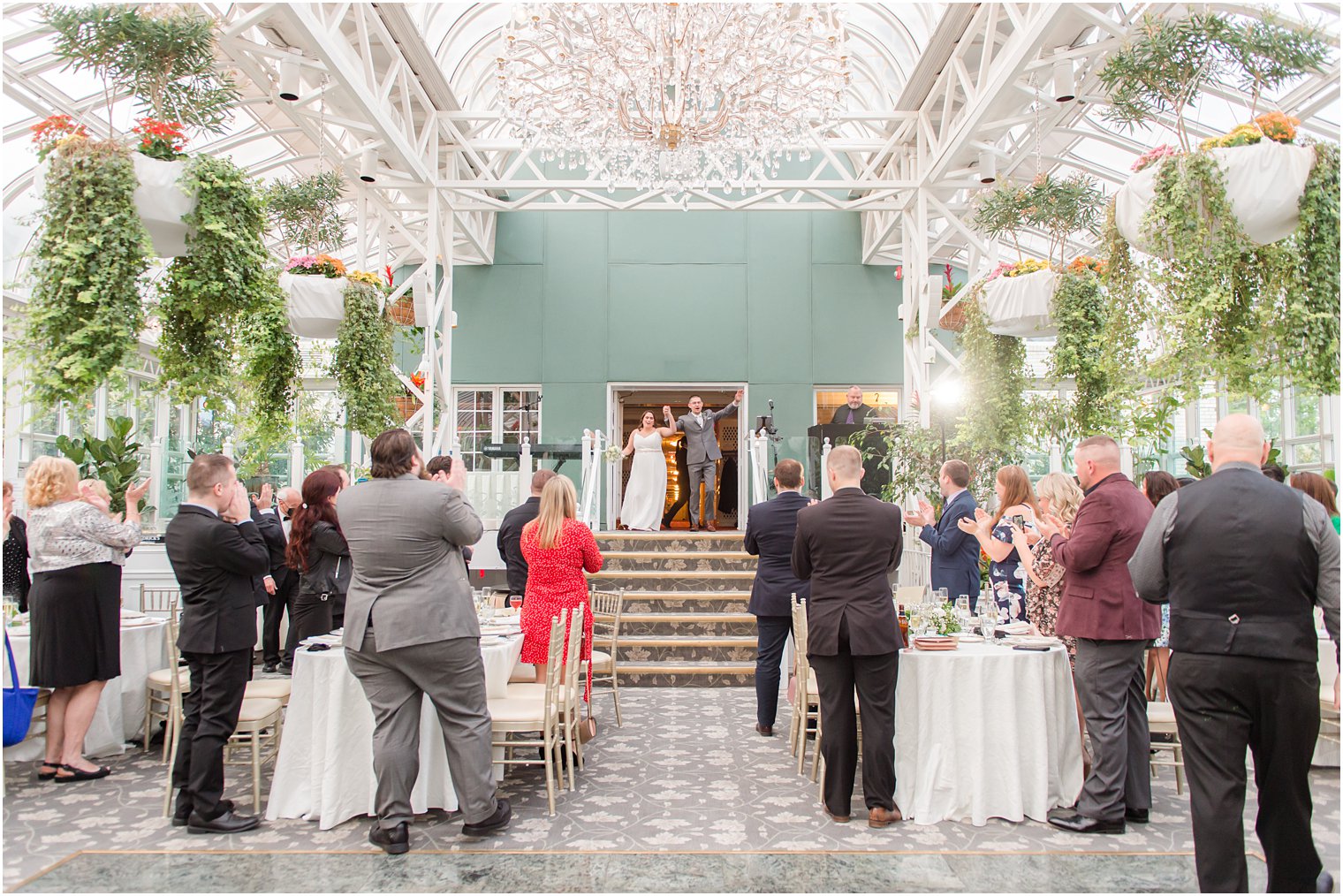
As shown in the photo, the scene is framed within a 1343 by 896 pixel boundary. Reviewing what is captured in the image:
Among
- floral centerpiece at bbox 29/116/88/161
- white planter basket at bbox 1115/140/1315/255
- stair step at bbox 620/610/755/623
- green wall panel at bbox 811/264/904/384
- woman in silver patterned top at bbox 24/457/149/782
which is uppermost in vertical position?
green wall panel at bbox 811/264/904/384

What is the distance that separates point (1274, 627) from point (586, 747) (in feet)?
12.7

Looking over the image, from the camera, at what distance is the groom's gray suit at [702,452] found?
11359mm

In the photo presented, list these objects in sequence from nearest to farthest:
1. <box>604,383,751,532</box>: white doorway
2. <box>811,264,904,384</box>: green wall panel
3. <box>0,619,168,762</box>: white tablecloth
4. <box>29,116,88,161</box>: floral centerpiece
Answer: <box>29,116,88,161</box>: floral centerpiece, <box>0,619,168,762</box>: white tablecloth, <box>604,383,751,532</box>: white doorway, <box>811,264,904,384</box>: green wall panel

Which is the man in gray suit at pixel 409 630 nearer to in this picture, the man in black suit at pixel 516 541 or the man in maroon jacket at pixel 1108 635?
the man in black suit at pixel 516 541

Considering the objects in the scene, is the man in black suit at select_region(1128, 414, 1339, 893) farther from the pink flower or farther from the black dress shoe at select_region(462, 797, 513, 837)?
the black dress shoe at select_region(462, 797, 513, 837)

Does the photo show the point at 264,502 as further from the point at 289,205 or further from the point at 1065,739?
the point at 1065,739

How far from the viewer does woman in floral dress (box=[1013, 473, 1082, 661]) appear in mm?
4598

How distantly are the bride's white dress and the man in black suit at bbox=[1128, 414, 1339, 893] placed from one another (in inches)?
323

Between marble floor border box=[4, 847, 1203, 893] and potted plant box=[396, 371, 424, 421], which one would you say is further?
potted plant box=[396, 371, 424, 421]

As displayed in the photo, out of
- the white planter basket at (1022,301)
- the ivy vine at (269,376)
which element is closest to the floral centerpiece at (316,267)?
the ivy vine at (269,376)

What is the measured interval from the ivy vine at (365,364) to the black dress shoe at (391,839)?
12.4 feet

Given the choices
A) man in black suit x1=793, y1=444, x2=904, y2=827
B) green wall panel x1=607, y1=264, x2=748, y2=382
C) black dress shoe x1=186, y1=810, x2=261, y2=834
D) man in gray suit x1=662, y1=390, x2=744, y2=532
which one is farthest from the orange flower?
green wall panel x1=607, y1=264, x2=748, y2=382

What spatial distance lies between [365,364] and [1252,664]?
19.1ft

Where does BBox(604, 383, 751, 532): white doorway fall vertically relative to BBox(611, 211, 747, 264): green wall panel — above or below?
below
